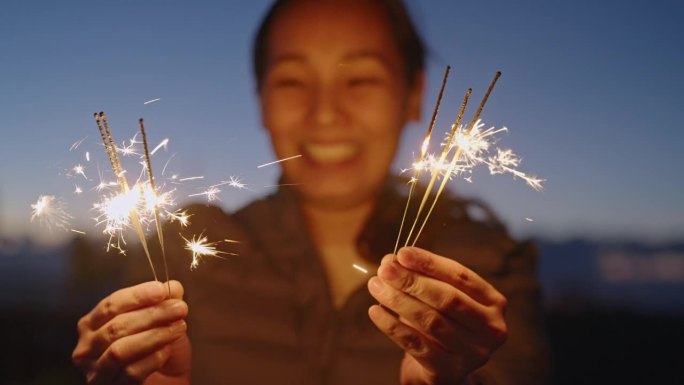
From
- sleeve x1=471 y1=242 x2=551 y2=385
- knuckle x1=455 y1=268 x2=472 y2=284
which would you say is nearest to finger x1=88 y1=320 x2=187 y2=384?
knuckle x1=455 y1=268 x2=472 y2=284

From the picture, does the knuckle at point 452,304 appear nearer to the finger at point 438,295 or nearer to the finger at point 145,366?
the finger at point 438,295

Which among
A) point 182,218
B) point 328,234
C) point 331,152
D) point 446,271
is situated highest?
point 331,152

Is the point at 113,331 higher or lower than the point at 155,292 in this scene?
lower

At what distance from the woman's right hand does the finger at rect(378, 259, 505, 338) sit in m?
0.59

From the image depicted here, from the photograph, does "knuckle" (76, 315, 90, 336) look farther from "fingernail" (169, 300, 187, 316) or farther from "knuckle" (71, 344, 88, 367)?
"fingernail" (169, 300, 187, 316)

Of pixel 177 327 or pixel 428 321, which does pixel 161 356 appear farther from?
pixel 428 321

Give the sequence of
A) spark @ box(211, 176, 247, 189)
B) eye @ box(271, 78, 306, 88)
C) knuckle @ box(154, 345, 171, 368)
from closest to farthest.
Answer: knuckle @ box(154, 345, 171, 368)
spark @ box(211, 176, 247, 189)
eye @ box(271, 78, 306, 88)

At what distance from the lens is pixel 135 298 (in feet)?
4.39

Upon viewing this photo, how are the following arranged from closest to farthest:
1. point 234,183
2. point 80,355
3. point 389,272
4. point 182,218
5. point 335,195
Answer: point 389,272 < point 80,355 < point 234,183 < point 182,218 < point 335,195

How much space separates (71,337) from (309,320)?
51.1 inches

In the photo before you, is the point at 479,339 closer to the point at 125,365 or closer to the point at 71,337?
the point at 125,365

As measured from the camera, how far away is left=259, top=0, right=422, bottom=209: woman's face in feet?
5.82

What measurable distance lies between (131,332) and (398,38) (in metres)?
1.37

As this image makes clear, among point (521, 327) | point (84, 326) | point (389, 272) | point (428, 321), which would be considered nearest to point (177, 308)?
point (84, 326)
